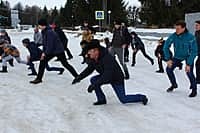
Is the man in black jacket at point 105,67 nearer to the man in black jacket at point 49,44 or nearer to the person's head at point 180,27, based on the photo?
the person's head at point 180,27

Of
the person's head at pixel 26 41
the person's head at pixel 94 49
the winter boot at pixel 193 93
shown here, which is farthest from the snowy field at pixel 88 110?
the person's head at pixel 26 41

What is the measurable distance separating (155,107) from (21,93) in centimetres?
318

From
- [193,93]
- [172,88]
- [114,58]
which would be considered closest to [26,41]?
[172,88]

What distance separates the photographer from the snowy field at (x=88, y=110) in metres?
6.30

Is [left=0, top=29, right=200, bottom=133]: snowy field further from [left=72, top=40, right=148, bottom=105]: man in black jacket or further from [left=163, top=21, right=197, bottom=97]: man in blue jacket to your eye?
[left=163, top=21, right=197, bottom=97]: man in blue jacket

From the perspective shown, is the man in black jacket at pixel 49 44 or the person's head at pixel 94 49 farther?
the man in black jacket at pixel 49 44

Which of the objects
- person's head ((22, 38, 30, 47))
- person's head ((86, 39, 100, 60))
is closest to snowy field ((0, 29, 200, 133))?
person's head ((86, 39, 100, 60))

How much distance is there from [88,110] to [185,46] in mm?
2378

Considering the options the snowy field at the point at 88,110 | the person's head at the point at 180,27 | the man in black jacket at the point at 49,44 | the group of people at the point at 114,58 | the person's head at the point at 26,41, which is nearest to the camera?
the snowy field at the point at 88,110

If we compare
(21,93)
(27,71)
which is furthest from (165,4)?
(21,93)

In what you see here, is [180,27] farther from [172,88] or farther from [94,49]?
[94,49]

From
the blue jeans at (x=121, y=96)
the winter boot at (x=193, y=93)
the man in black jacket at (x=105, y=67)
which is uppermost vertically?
the man in black jacket at (x=105, y=67)

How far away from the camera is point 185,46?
329 inches

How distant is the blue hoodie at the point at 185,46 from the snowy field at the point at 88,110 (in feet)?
2.66
